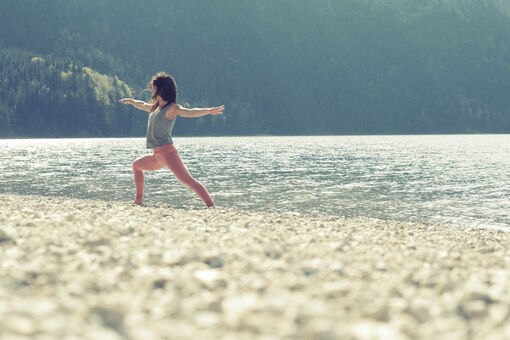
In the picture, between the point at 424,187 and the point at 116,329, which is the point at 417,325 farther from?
the point at 424,187

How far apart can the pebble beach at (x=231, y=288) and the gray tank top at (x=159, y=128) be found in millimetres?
3938

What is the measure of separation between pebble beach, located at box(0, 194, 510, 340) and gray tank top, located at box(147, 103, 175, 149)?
12.9ft

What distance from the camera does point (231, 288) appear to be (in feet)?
13.0

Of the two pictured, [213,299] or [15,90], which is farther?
[15,90]

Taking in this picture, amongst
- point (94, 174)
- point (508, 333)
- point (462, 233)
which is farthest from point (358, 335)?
point (94, 174)

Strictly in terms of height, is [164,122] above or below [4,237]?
above

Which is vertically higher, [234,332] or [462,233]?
[234,332]

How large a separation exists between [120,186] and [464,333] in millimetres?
19283

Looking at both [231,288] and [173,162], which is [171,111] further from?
[231,288]

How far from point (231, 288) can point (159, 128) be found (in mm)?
6785

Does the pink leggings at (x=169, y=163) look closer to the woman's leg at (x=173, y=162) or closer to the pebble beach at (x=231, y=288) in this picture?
the woman's leg at (x=173, y=162)

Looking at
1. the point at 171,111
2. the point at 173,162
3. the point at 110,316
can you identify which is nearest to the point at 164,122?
the point at 171,111

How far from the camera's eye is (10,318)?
2.76 meters

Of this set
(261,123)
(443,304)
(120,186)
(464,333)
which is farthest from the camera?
(261,123)
